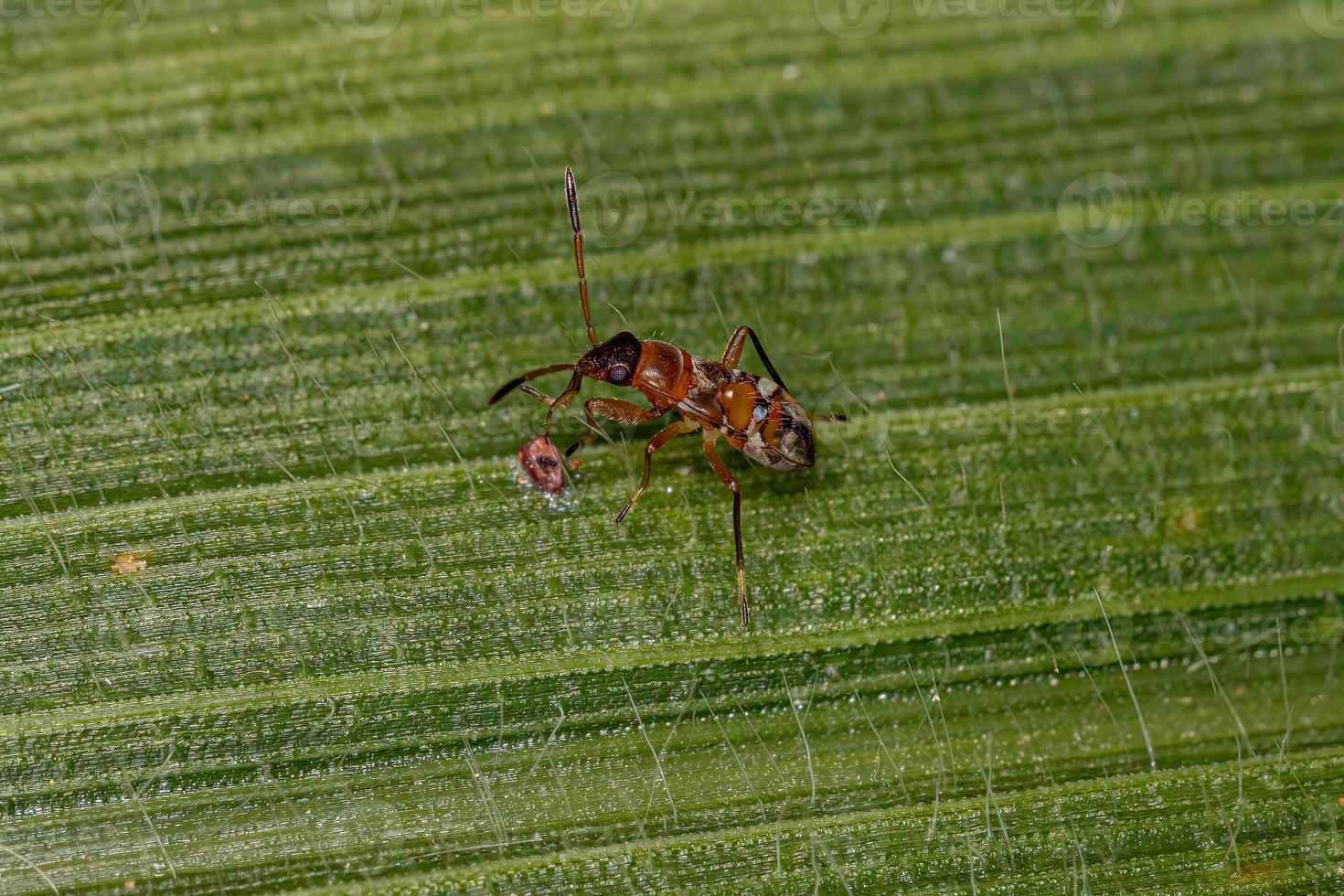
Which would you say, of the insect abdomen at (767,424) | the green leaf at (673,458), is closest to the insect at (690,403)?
the insect abdomen at (767,424)

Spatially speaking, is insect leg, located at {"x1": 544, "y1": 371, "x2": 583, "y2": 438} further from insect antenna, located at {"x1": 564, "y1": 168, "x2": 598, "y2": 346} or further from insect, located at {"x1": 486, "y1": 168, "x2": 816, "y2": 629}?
insect antenna, located at {"x1": 564, "y1": 168, "x2": 598, "y2": 346}

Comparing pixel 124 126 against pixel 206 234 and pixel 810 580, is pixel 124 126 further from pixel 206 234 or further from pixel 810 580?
pixel 810 580

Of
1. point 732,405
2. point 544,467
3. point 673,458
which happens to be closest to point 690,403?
point 732,405

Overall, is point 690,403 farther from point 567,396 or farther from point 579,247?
point 579,247

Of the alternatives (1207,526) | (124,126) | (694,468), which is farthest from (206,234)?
(1207,526)

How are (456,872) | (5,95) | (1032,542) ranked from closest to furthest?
(456,872) < (1032,542) < (5,95)

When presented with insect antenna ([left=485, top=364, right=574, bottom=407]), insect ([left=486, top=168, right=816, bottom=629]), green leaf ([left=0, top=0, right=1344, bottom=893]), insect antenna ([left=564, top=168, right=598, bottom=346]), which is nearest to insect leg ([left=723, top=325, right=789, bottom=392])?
insect ([left=486, top=168, right=816, bottom=629])
